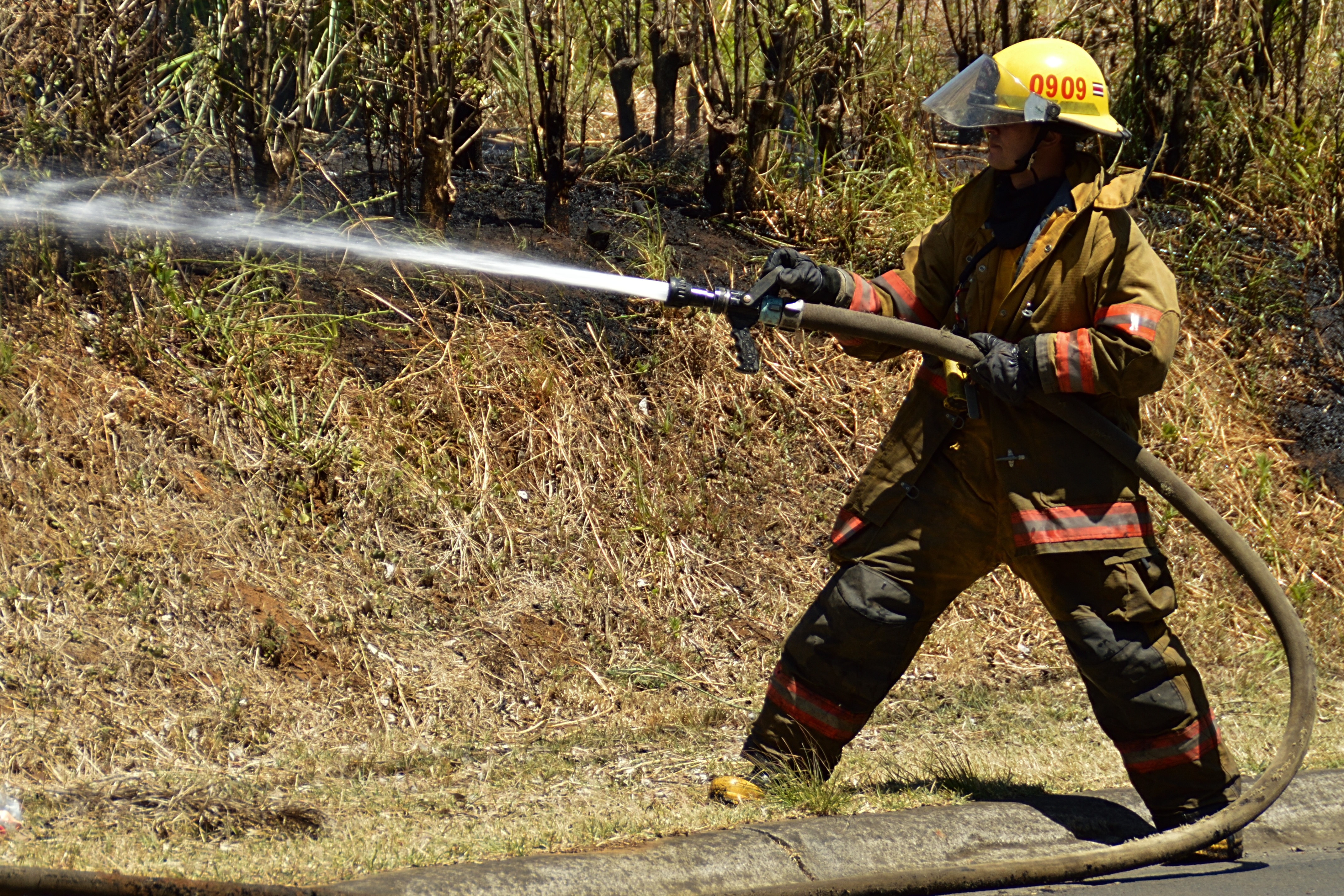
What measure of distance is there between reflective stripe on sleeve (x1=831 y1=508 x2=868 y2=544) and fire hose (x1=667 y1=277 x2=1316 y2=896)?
20.4 inches

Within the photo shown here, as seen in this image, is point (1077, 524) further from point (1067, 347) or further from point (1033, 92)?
point (1033, 92)

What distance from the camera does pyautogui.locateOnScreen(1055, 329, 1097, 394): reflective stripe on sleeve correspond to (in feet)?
10.2

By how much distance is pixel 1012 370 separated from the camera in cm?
319

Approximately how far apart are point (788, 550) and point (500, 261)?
1.78 m

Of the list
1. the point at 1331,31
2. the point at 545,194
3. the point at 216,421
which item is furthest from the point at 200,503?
the point at 1331,31

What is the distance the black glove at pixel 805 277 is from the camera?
3.32 m

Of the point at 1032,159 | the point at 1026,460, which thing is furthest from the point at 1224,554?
the point at 1032,159

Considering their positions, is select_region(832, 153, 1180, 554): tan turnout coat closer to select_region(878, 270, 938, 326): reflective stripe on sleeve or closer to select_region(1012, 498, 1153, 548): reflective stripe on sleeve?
select_region(1012, 498, 1153, 548): reflective stripe on sleeve

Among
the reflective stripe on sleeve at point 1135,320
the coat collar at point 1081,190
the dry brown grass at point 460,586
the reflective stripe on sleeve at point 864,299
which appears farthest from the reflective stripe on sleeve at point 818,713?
the coat collar at point 1081,190

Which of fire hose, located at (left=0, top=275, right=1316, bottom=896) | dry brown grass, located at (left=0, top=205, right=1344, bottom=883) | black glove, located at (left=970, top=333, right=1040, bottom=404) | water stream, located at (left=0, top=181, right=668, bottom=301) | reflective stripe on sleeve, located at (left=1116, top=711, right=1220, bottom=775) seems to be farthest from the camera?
water stream, located at (left=0, top=181, right=668, bottom=301)

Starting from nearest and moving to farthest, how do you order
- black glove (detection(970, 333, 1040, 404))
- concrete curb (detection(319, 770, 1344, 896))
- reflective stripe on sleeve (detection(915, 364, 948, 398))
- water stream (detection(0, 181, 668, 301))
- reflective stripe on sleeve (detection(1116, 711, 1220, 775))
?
concrete curb (detection(319, 770, 1344, 896))
black glove (detection(970, 333, 1040, 404))
reflective stripe on sleeve (detection(1116, 711, 1220, 775))
reflective stripe on sleeve (detection(915, 364, 948, 398))
water stream (detection(0, 181, 668, 301))

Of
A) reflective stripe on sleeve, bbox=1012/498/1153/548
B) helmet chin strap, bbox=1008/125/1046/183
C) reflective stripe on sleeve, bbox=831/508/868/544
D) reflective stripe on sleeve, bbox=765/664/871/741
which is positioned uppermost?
helmet chin strap, bbox=1008/125/1046/183

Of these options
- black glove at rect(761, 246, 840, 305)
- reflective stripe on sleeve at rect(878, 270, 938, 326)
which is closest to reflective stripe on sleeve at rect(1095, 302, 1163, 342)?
reflective stripe on sleeve at rect(878, 270, 938, 326)

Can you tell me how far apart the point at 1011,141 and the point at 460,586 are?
260 cm
